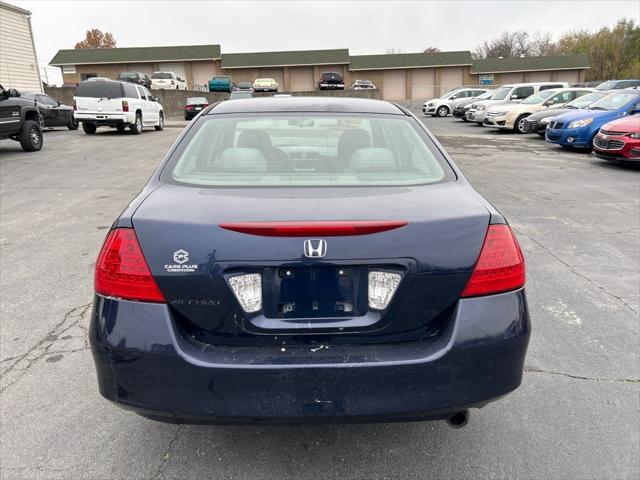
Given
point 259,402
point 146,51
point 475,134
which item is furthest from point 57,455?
point 146,51

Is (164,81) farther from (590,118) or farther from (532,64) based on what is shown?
(532,64)

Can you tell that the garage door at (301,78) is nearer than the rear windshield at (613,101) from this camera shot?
No

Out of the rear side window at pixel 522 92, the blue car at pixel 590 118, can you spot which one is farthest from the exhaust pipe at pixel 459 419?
the rear side window at pixel 522 92

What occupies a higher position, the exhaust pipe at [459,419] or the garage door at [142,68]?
the garage door at [142,68]

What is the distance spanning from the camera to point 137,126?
63.6 feet

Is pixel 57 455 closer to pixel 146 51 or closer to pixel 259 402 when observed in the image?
pixel 259 402

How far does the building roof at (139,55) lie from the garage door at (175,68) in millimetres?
838

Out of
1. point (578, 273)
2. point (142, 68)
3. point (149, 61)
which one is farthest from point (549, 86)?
point (142, 68)

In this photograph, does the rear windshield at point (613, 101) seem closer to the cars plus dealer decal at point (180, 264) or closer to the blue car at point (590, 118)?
the blue car at point (590, 118)

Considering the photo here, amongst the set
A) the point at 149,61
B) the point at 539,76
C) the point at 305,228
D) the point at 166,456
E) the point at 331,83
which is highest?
the point at 149,61

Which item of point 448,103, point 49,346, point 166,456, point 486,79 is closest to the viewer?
point 166,456

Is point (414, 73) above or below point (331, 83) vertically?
above

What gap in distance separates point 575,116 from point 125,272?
15.1m

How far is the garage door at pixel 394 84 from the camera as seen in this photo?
54781mm
